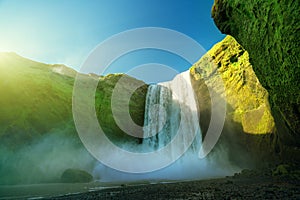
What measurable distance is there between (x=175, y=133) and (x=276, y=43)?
2108 cm

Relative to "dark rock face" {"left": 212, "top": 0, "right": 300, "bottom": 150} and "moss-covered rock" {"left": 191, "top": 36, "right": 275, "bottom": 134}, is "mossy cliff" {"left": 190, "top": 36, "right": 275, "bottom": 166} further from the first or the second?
"dark rock face" {"left": 212, "top": 0, "right": 300, "bottom": 150}

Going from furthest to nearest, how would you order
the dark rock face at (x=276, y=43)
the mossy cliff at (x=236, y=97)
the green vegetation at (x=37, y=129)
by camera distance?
1. the mossy cliff at (x=236, y=97)
2. the green vegetation at (x=37, y=129)
3. the dark rock face at (x=276, y=43)

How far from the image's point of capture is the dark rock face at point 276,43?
952 cm

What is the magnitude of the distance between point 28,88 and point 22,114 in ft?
11.3

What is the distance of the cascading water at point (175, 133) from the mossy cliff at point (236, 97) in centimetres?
163

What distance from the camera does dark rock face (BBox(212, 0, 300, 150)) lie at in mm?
9523

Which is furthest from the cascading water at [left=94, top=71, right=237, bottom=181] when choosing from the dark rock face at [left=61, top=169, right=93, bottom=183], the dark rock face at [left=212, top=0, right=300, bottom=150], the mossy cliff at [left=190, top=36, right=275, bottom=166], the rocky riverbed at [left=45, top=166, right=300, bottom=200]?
the rocky riverbed at [left=45, top=166, right=300, bottom=200]

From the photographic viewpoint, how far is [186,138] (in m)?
29.5

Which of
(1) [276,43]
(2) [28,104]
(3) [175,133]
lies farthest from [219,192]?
(2) [28,104]

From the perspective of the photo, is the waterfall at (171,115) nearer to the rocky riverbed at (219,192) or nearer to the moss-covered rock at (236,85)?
the moss-covered rock at (236,85)

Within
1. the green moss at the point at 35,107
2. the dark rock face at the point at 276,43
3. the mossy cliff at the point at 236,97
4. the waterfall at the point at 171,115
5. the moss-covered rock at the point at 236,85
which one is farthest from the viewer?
the waterfall at the point at 171,115

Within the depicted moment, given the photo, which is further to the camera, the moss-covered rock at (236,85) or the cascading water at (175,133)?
the cascading water at (175,133)

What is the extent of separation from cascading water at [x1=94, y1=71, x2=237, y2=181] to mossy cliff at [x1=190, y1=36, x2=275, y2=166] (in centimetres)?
163

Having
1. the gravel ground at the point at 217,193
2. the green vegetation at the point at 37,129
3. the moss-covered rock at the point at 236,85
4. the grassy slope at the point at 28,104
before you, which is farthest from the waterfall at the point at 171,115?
the gravel ground at the point at 217,193
